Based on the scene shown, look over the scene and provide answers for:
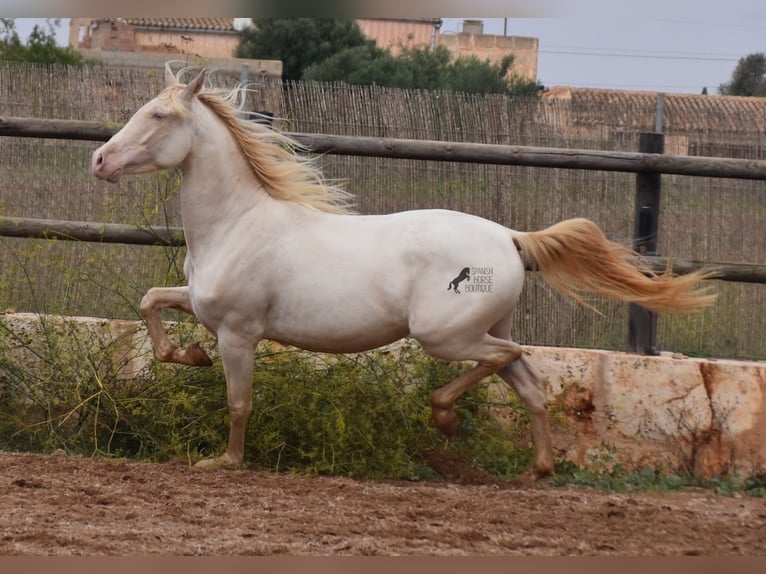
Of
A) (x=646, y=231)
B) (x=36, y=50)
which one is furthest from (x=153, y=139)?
(x=36, y=50)

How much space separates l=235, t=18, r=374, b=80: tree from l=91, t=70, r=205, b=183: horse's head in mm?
21154

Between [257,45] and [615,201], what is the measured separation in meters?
20.2

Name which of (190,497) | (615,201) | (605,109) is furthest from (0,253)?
(605,109)

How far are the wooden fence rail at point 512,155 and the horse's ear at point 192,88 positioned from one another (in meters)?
1.31

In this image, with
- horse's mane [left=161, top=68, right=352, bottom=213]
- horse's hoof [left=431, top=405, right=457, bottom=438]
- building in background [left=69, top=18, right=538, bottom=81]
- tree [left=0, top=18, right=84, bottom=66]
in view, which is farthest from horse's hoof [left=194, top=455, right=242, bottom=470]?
building in background [left=69, top=18, right=538, bottom=81]

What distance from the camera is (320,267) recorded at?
4.85 metres

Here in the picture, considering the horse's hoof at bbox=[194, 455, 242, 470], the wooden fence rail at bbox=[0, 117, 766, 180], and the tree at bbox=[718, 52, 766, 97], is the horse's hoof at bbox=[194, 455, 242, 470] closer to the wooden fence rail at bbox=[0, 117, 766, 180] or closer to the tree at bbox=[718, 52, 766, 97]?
the wooden fence rail at bbox=[0, 117, 766, 180]

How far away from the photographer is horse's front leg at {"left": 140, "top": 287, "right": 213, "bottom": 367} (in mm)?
5145

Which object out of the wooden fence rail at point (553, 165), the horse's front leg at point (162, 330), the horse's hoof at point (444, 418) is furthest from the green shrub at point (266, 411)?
the wooden fence rail at point (553, 165)

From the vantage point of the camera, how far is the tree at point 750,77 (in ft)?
69.1

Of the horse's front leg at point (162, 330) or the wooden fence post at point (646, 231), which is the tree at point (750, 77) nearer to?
the wooden fence post at point (646, 231)

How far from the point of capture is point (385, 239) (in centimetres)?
488

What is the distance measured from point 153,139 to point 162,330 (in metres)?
0.99

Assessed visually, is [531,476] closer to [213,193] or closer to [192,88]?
[213,193]
